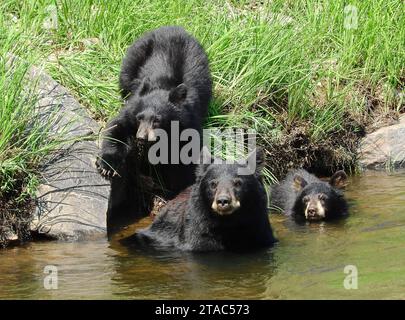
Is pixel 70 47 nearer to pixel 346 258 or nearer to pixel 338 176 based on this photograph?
pixel 338 176

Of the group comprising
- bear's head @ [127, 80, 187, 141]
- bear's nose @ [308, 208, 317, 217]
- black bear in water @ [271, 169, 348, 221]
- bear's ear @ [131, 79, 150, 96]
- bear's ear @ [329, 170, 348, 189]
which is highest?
bear's ear @ [131, 79, 150, 96]

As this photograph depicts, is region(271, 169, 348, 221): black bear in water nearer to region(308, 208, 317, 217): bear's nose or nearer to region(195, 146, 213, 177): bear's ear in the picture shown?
region(308, 208, 317, 217): bear's nose

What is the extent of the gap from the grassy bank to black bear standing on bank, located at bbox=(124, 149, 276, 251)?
173cm

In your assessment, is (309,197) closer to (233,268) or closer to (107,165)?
(107,165)

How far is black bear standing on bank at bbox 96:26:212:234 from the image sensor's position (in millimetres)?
8172

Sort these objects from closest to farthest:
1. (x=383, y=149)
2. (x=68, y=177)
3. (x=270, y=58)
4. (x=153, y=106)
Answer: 1. (x=68, y=177)
2. (x=153, y=106)
3. (x=270, y=58)
4. (x=383, y=149)

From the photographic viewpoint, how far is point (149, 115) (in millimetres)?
8172

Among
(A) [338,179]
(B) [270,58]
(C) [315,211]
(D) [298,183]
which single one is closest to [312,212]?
(C) [315,211]

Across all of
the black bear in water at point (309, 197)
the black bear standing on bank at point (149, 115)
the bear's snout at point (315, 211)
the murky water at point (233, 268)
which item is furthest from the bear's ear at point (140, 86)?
the bear's snout at point (315, 211)

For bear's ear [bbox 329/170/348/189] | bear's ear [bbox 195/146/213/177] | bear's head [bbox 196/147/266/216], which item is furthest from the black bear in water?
bear's ear [bbox 195/146/213/177]

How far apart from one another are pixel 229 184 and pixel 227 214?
218 mm

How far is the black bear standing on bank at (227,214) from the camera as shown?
23.2 ft
